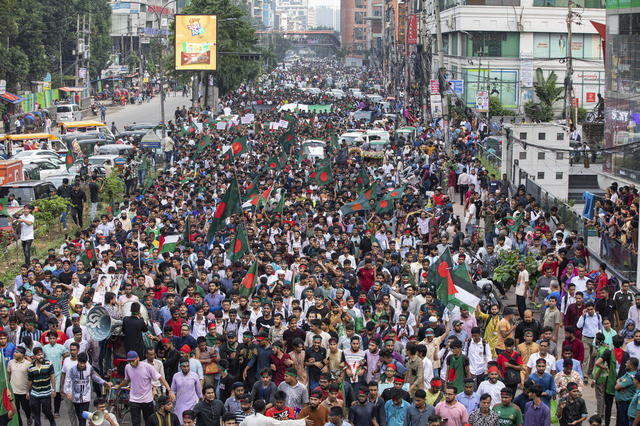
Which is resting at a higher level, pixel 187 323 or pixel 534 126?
pixel 534 126

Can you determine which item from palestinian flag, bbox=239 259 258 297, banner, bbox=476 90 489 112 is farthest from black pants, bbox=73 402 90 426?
banner, bbox=476 90 489 112

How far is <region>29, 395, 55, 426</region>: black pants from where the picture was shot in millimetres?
10734

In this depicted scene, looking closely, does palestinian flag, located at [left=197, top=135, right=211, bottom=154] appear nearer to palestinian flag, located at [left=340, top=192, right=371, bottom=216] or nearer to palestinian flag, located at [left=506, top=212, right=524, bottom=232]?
palestinian flag, located at [left=340, top=192, right=371, bottom=216]

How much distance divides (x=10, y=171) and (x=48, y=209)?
510 centimetres

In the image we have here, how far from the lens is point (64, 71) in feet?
253

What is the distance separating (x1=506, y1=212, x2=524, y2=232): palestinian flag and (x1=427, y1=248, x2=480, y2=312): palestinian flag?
4.43 metres

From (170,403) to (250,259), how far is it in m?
5.69

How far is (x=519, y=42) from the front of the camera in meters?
56.0

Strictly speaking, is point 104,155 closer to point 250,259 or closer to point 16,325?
point 250,259

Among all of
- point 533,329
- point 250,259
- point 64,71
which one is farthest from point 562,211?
point 64,71

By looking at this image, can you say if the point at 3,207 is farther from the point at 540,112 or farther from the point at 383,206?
the point at 540,112

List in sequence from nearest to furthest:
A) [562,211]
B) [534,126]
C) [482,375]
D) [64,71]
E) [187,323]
A: [482,375]
[187,323]
[562,211]
[534,126]
[64,71]

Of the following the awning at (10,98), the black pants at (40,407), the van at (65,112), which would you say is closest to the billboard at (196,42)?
the van at (65,112)

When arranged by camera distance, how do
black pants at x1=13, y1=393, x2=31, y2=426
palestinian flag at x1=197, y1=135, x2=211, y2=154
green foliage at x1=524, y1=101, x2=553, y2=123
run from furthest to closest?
green foliage at x1=524, y1=101, x2=553, y2=123 → palestinian flag at x1=197, y1=135, x2=211, y2=154 → black pants at x1=13, y1=393, x2=31, y2=426
